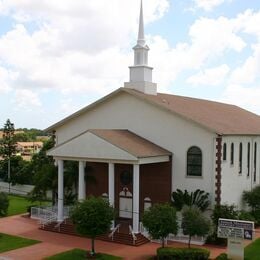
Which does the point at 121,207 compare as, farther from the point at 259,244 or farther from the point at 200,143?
the point at 259,244

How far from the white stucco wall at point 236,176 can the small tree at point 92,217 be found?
373 inches

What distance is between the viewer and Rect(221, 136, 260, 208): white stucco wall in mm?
32531

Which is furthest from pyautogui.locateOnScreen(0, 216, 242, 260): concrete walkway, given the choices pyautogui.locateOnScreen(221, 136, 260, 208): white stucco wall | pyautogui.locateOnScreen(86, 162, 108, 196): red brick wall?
pyautogui.locateOnScreen(221, 136, 260, 208): white stucco wall

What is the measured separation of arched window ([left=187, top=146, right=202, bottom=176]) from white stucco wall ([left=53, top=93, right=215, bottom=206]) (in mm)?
279

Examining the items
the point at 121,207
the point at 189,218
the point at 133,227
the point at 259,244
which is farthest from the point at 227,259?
the point at 121,207

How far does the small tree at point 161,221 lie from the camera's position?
2564 centimetres

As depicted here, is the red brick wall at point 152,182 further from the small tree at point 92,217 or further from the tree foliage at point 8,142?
the tree foliage at point 8,142

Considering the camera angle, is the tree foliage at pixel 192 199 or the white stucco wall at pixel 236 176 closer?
the tree foliage at pixel 192 199

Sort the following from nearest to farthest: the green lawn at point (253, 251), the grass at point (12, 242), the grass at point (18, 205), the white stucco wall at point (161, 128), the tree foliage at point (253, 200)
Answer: the green lawn at point (253, 251) < the grass at point (12, 242) < the white stucco wall at point (161, 128) < the tree foliage at point (253, 200) < the grass at point (18, 205)

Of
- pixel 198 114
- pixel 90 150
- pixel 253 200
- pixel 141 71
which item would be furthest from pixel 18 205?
pixel 253 200

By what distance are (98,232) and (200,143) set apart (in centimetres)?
984

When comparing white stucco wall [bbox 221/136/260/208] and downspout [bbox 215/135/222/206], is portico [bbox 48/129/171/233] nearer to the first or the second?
downspout [bbox 215/135/222/206]

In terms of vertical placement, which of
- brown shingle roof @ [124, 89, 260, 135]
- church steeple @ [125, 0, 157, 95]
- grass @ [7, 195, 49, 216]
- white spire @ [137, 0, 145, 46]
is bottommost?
grass @ [7, 195, 49, 216]

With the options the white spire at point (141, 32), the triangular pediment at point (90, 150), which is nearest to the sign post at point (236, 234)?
the triangular pediment at point (90, 150)
